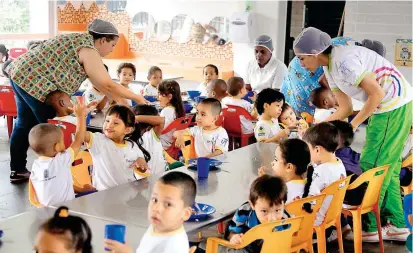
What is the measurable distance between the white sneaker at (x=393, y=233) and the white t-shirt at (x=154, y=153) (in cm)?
168

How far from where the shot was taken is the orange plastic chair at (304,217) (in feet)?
10.3

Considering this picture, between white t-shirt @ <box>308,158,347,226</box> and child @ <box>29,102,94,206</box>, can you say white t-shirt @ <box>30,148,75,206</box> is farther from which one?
white t-shirt @ <box>308,158,347,226</box>

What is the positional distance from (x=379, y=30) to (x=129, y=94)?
16.8 feet

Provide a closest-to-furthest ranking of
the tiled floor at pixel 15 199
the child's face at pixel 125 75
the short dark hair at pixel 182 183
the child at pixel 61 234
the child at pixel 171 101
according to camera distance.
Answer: the child at pixel 61 234 < the short dark hair at pixel 182 183 < the tiled floor at pixel 15 199 < the child at pixel 171 101 < the child's face at pixel 125 75

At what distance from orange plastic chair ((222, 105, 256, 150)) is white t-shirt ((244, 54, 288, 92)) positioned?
133 cm

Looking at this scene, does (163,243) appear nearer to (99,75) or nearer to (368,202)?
(368,202)

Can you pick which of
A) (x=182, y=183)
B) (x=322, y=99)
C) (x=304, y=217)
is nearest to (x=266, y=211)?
(x=304, y=217)

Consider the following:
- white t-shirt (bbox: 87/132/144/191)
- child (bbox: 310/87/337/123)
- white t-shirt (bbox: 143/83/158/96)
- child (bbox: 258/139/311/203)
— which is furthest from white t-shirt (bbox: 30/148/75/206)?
white t-shirt (bbox: 143/83/158/96)

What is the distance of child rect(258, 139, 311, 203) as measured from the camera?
3352mm

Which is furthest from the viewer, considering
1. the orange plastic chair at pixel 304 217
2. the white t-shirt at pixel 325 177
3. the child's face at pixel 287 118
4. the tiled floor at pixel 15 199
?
the child's face at pixel 287 118

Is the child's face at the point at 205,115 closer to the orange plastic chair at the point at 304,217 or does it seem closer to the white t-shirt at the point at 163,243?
the orange plastic chair at the point at 304,217

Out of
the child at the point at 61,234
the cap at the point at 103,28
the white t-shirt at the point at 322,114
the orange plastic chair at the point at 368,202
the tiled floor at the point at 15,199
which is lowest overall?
the tiled floor at the point at 15,199

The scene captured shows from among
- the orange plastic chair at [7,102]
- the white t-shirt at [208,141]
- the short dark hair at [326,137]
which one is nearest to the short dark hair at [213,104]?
the white t-shirt at [208,141]

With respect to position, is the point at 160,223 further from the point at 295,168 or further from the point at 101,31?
the point at 101,31
